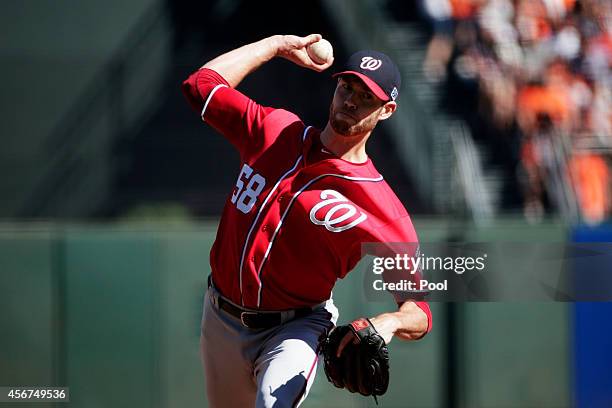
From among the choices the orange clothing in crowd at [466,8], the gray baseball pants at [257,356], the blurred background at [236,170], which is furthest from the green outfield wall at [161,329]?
the orange clothing in crowd at [466,8]

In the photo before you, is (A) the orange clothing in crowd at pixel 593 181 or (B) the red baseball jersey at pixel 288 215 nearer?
(B) the red baseball jersey at pixel 288 215

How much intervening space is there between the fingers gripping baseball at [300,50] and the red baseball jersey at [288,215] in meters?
0.28

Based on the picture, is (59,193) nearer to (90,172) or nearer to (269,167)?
(90,172)

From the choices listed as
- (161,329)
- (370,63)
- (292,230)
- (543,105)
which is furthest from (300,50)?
(543,105)

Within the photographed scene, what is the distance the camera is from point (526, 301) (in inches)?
277

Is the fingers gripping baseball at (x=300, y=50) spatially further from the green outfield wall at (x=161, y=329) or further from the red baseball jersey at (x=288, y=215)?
the green outfield wall at (x=161, y=329)

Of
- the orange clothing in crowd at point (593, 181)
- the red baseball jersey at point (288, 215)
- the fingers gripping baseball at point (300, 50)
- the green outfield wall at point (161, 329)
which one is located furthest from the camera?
the orange clothing in crowd at point (593, 181)

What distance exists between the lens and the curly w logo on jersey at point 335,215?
4113 mm

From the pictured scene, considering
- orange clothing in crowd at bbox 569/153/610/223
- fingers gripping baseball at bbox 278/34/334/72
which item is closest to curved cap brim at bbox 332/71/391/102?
fingers gripping baseball at bbox 278/34/334/72

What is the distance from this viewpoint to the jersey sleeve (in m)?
4.27

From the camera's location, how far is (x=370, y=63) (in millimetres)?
4078

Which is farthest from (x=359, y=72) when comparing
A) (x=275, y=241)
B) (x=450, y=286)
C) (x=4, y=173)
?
(x=4, y=173)

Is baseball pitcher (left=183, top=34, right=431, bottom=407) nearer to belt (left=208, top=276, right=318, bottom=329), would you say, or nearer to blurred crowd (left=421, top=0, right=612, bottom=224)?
belt (left=208, top=276, right=318, bottom=329)

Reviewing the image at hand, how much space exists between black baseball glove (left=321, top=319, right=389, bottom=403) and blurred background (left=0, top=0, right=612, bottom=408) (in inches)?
117
